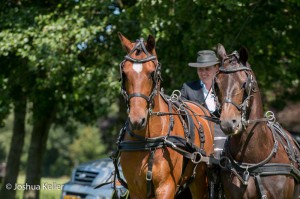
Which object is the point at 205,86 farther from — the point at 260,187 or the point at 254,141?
the point at 260,187

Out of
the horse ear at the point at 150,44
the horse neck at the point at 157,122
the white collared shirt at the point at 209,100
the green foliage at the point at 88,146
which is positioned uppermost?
the horse ear at the point at 150,44

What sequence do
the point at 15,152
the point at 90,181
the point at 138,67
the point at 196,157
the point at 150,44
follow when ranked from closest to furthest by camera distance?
the point at 138,67 < the point at 150,44 < the point at 196,157 < the point at 90,181 < the point at 15,152

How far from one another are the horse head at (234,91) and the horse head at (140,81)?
0.70 meters

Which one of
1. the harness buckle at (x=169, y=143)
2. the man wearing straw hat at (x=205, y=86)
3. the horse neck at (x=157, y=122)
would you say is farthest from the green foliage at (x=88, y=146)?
the harness buckle at (x=169, y=143)

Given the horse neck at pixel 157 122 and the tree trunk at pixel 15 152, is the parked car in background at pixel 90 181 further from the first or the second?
the horse neck at pixel 157 122

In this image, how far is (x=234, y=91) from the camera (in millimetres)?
6797

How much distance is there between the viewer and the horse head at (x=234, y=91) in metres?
A: 6.66

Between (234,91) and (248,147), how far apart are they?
713 mm

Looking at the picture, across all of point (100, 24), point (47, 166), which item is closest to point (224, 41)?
point (100, 24)

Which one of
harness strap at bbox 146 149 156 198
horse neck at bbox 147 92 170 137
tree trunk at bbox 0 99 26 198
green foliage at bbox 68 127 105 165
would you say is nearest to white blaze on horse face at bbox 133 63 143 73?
horse neck at bbox 147 92 170 137

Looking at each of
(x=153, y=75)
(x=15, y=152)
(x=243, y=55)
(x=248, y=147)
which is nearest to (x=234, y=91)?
(x=243, y=55)

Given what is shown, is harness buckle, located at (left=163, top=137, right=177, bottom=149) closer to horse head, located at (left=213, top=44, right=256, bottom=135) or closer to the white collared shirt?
horse head, located at (left=213, top=44, right=256, bottom=135)

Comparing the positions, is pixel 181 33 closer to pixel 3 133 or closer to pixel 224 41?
pixel 224 41

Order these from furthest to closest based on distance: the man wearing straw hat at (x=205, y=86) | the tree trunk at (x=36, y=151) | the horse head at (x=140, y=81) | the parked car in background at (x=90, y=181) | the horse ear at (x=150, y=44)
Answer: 1. the tree trunk at (x=36, y=151)
2. the parked car in background at (x=90, y=181)
3. the man wearing straw hat at (x=205, y=86)
4. the horse ear at (x=150, y=44)
5. the horse head at (x=140, y=81)
